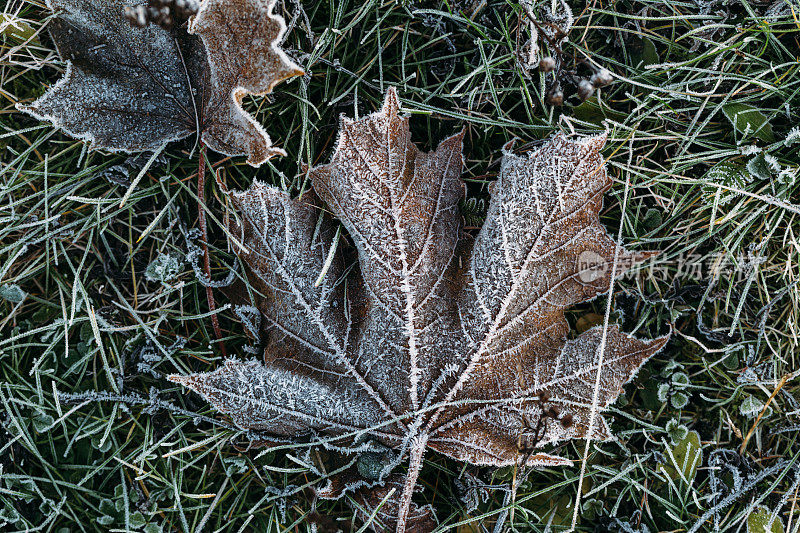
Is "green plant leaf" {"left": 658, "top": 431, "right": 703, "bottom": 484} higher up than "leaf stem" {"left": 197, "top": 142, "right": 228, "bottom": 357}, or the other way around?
"leaf stem" {"left": 197, "top": 142, "right": 228, "bottom": 357}

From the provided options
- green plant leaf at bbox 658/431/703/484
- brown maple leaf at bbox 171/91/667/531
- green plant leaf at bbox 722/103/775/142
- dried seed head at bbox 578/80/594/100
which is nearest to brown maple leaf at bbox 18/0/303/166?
brown maple leaf at bbox 171/91/667/531

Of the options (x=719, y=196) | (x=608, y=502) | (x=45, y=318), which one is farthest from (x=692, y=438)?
(x=45, y=318)

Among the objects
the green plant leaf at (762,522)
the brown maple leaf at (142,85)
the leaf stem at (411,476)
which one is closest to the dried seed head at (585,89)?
the brown maple leaf at (142,85)

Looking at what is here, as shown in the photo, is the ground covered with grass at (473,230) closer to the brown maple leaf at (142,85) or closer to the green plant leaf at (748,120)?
the green plant leaf at (748,120)

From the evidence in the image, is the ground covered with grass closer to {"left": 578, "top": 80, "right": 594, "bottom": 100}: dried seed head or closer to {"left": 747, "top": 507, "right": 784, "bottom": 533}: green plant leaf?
{"left": 747, "top": 507, "right": 784, "bottom": 533}: green plant leaf

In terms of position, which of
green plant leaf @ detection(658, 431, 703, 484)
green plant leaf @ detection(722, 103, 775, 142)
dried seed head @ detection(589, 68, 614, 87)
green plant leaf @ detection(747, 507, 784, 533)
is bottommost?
green plant leaf @ detection(747, 507, 784, 533)

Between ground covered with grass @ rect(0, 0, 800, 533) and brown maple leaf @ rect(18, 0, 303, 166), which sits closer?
brown maple leaf @ rect(18, 0, 303, 166)

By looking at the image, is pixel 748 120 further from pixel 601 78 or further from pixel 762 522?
pixel 762 522
